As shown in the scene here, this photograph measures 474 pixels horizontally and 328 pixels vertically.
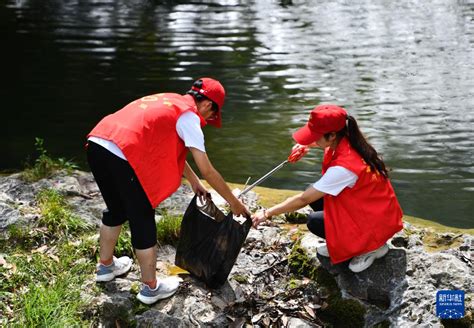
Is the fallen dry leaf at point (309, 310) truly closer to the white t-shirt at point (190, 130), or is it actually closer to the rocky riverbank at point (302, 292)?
the rocky riverbank at point (302, 292)

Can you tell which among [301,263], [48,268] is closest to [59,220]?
[48,268]

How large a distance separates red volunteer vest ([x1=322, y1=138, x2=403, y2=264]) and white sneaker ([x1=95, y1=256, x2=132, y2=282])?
4.43 feet

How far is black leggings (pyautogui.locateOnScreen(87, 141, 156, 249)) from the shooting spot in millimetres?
3750

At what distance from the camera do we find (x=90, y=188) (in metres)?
5.79

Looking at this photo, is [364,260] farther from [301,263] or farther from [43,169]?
[43,169]

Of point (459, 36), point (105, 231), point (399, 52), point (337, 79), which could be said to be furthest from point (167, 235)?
point (459, 36)

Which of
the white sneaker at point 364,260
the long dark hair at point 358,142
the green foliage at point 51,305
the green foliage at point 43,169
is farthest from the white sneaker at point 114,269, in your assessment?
the green foliage at point 43,169

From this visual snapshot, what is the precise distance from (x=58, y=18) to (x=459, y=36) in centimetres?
857

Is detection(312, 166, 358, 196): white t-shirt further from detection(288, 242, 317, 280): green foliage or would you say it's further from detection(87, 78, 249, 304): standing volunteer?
detection(288, 242, 317, 280): green foliage

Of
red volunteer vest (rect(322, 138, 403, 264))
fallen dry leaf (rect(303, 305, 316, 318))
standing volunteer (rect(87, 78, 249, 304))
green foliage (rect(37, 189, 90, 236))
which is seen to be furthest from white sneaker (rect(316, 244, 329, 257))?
green foliage (rect(37, 189, 90, 236))

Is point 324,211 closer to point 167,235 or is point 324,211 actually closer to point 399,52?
point 167,235

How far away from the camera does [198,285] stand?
13.9 feet

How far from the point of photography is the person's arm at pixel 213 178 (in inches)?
146

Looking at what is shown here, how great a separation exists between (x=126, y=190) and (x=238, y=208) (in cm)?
69
